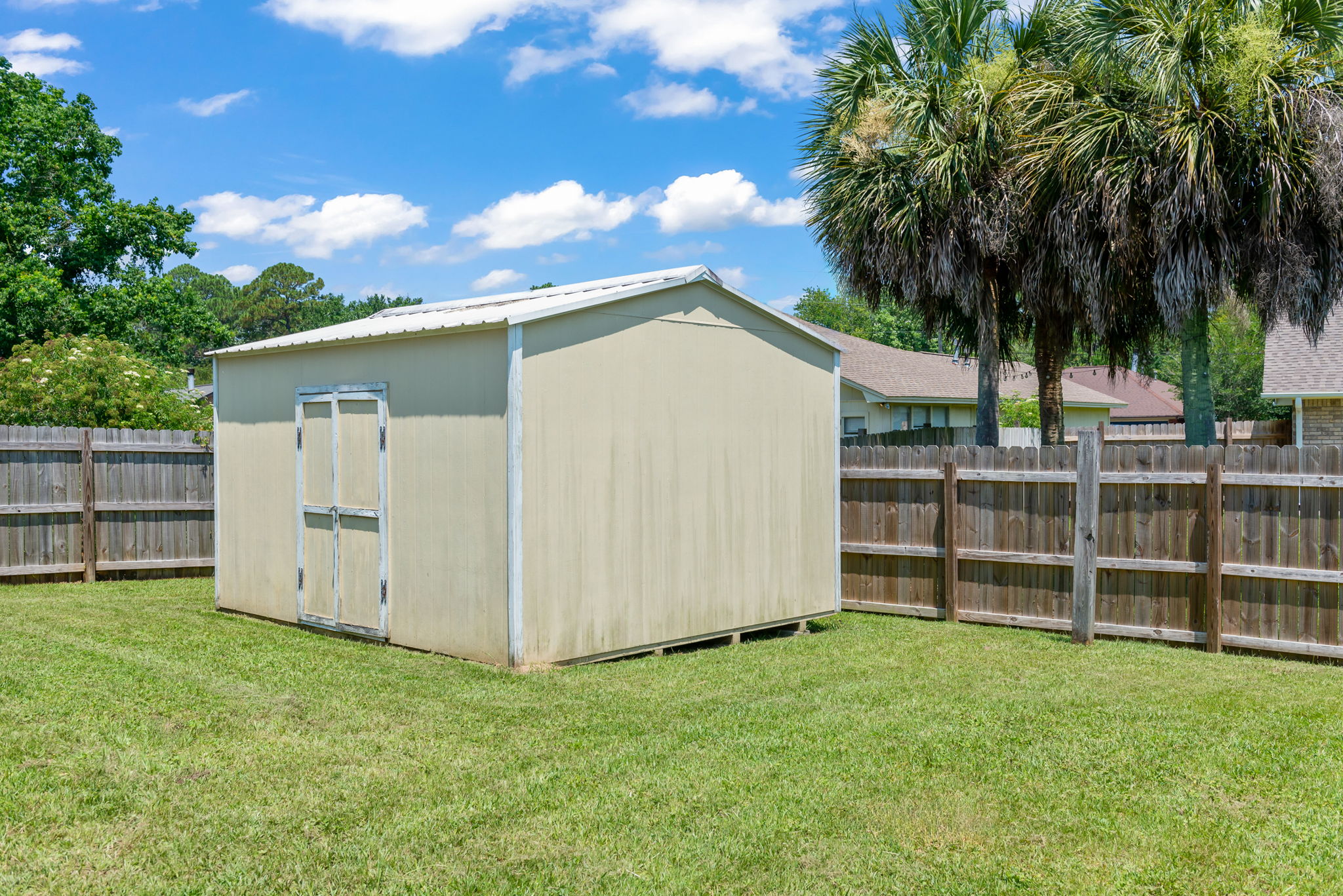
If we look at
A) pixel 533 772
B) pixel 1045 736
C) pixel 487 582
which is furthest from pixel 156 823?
pixel 1045 736

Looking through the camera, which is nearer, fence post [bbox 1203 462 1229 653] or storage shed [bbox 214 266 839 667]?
storage shed [bbox 214 266 839 667]

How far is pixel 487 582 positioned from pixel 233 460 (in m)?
3.75

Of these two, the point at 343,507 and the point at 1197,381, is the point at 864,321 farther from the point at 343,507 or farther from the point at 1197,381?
the point at 343,507

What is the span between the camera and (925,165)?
13.5 m

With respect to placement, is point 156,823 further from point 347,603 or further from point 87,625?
point 87,625

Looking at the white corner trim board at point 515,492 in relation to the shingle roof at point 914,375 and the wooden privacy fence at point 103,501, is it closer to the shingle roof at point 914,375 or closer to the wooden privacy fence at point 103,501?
the wooden privacy fence at point 103,501

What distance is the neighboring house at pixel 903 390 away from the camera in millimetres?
22062

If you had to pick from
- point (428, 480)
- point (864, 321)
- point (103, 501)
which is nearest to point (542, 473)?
point (428, 480)

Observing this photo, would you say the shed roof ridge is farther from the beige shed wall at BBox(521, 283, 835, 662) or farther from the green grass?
the green grass

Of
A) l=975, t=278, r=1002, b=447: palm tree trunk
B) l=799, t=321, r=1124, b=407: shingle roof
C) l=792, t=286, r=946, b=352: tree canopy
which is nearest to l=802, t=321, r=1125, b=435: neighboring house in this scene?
l=799, t=321, r=1124, b=407: shingle roof

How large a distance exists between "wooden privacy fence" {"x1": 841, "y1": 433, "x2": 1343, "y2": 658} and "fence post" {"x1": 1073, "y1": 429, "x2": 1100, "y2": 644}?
13 millimetres

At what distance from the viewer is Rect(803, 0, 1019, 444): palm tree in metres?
13.5

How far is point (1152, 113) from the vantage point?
39.0 ft

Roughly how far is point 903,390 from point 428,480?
16.8 m
